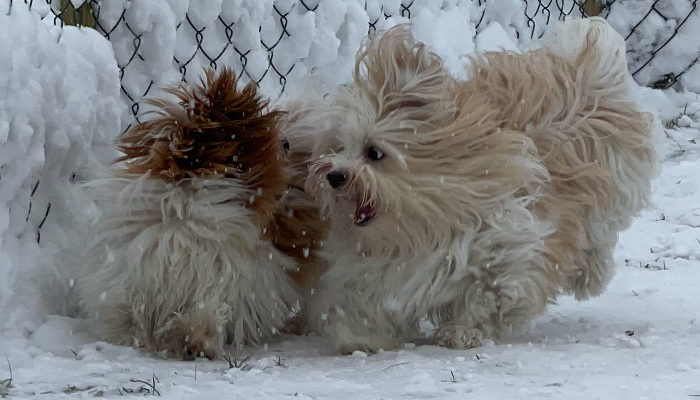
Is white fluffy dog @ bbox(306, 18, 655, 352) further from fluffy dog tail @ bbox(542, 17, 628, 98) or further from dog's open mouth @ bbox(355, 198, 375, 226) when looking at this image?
fluffy dog tail @ bbox(542, 17, 628, 98)

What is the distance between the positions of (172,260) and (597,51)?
1803 mm

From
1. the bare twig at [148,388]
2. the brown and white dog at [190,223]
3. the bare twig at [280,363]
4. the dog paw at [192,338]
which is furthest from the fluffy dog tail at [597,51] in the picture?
the bare twig at [148,388]

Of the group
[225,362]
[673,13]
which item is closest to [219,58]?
[225,362]

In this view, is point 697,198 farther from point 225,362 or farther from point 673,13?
point 225,362

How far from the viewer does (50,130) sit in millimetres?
4195

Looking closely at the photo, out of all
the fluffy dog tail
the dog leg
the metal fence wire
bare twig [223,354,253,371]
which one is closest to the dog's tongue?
the dog leg

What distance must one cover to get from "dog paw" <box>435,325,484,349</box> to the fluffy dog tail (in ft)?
3.61

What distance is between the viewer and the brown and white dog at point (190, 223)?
3.69 metres

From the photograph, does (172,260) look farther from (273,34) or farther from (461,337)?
(273,34)

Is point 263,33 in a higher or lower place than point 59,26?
higher

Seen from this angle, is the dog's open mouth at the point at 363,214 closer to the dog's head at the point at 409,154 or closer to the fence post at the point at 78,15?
the dog's head at the point at 409,154

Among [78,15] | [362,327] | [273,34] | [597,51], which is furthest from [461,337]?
[273,34]

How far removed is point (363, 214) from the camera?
3.60 meters

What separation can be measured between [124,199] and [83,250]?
34 cm
